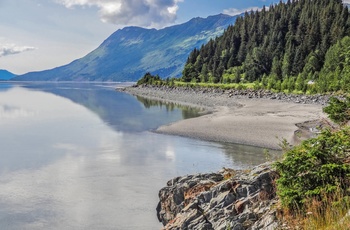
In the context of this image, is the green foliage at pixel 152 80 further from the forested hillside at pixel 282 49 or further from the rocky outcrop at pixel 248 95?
the rocky outcrop at pixel 248 95

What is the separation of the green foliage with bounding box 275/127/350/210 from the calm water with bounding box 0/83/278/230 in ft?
24.8

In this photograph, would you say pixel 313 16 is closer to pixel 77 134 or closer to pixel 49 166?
pixel 77 134

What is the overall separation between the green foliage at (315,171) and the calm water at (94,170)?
298 inches

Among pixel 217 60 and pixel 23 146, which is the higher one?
pixel 217 60

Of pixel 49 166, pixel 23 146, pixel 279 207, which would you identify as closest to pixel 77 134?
pixel 23 146

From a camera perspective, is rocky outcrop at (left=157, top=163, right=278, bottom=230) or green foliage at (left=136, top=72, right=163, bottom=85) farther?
green foliage at (left=136, top=72, right=163, bottom=85)

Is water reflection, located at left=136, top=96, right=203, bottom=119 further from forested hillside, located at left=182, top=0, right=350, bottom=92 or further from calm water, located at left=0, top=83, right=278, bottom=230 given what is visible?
forested hillside, located at left=182, top=0, right=350, bottom=92

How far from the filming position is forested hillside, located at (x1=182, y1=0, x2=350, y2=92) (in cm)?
8738

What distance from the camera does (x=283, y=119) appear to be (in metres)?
43.8

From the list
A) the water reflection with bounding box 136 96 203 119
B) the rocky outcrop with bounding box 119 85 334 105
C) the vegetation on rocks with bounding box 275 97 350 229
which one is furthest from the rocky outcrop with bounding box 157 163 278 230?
the rocky outcrop with bounding box 119 85 334 105

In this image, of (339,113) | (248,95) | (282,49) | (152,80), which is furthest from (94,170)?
(152,80)

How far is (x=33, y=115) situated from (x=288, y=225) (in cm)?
5639

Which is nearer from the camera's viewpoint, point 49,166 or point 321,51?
point 49,166

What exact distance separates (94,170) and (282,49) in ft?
358
